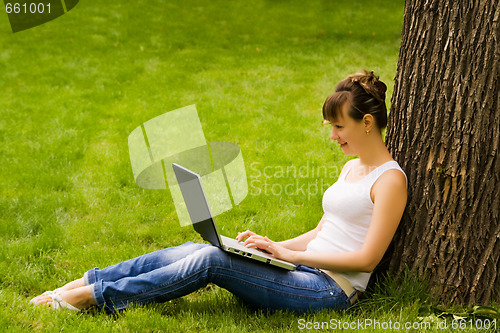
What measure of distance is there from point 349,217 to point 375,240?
0.22 meters

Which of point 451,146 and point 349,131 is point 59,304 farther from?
point 451,146

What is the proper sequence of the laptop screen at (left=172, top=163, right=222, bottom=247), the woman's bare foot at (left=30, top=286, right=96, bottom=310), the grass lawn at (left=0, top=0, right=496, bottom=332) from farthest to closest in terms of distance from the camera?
the grass lawn at (left=0, top=0, right=496, bottom=332), the woman's bare foot at (left=30, top=286, right=96, bottom=310), the laptop screen at (left=172, top=163, right=222, bottom=247)

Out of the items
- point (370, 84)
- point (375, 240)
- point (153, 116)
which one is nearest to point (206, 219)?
point (375, 240)

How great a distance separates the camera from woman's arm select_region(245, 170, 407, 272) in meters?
2.75

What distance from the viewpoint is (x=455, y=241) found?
9.53ft

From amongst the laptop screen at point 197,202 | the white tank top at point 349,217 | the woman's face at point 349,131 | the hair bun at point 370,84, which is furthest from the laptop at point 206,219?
the hair bun at point 370,84

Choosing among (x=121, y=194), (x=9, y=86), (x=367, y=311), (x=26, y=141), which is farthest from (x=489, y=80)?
(x=9, y=86)

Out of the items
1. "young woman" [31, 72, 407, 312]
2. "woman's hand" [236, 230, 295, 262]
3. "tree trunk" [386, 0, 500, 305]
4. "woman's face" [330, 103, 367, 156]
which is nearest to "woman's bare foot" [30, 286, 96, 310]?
"young woman" [31, 72, 407, 312]

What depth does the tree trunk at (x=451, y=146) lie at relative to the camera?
275 centimetres

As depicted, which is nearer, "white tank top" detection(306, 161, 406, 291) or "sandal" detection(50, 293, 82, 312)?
"white tank top" detection(306, 161, 406, 291)

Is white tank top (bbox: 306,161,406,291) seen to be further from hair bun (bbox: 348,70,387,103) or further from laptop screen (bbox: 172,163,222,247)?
laptop screen (bbox: 172,163,222,247)

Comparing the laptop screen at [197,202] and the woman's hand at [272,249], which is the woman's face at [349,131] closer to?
the woman's hand at [272,249]

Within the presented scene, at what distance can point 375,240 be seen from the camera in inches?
108

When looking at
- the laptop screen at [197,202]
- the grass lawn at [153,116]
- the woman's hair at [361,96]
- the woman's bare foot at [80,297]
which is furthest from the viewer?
the grass lawn at [153,116]
